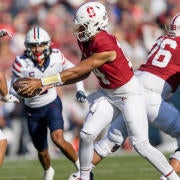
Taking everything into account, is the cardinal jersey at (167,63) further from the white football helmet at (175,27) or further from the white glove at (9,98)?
the white glove at (9,98)

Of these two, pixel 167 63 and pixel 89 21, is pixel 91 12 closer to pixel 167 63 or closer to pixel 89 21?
pixel 89 21

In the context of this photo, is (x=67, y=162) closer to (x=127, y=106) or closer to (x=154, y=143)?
(x=154, y=143)

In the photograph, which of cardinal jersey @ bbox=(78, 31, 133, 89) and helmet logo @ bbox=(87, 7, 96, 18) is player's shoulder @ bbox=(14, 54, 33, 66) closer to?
cardinal jersey @ bbox=(78, 31, 133, 89)

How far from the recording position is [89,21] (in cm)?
740

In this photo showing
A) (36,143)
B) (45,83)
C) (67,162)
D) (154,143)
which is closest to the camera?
(45,83)

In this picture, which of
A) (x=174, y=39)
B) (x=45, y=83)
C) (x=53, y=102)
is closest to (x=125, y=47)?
(x=53, y=102)

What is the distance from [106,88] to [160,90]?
67cm

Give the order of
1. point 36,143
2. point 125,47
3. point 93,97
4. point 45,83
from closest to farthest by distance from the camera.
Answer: point 45,83 → point 93,97 → point 36,143 → point 125,47

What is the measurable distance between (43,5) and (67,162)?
15.6 ft

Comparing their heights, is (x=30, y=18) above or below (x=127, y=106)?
below

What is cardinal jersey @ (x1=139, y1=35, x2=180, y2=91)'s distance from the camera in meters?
7.98

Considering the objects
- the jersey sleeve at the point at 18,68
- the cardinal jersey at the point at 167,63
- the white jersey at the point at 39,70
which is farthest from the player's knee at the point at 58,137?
the cardinal jersey at the point at 167,63

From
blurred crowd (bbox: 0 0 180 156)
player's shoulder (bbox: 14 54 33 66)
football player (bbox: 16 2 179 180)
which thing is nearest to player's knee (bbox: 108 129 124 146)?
football player (bbox: 16 2 179 180)

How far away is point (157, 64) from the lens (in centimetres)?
800
